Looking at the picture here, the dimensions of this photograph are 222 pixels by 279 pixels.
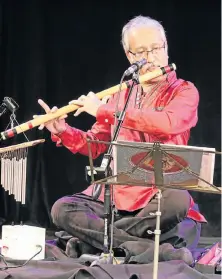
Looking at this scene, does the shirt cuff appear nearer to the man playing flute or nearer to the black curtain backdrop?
the man playing flute

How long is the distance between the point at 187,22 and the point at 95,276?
2430 mm

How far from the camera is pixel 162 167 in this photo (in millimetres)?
2121

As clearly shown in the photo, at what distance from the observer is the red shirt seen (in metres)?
2.78

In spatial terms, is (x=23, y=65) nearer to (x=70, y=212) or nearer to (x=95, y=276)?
(x=70, y=212)

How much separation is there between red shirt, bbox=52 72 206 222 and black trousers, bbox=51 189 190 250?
72 millimetres

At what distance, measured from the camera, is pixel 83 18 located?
14.4ft

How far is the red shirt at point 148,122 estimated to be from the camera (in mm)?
2775

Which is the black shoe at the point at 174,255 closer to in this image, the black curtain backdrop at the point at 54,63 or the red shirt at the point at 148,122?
the red shirt at the point at 148,122

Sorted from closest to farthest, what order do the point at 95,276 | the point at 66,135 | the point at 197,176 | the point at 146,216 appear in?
the point at 197,176, the point at 95,276, the point at 146,216, the point at 66,135

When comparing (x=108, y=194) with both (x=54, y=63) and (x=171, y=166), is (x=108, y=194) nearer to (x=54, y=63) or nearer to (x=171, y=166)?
(x=171, y=166)

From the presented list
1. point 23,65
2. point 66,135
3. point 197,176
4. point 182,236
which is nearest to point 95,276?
point 197,176

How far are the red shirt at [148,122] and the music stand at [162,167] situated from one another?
1.89 feet

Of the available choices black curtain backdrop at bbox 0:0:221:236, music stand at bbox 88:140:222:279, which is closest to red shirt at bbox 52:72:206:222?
music stand at bbox 88:140:222:279

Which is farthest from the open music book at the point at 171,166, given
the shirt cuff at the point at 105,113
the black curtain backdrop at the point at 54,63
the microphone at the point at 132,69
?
the black curtain backdrop at the point at 54,63
